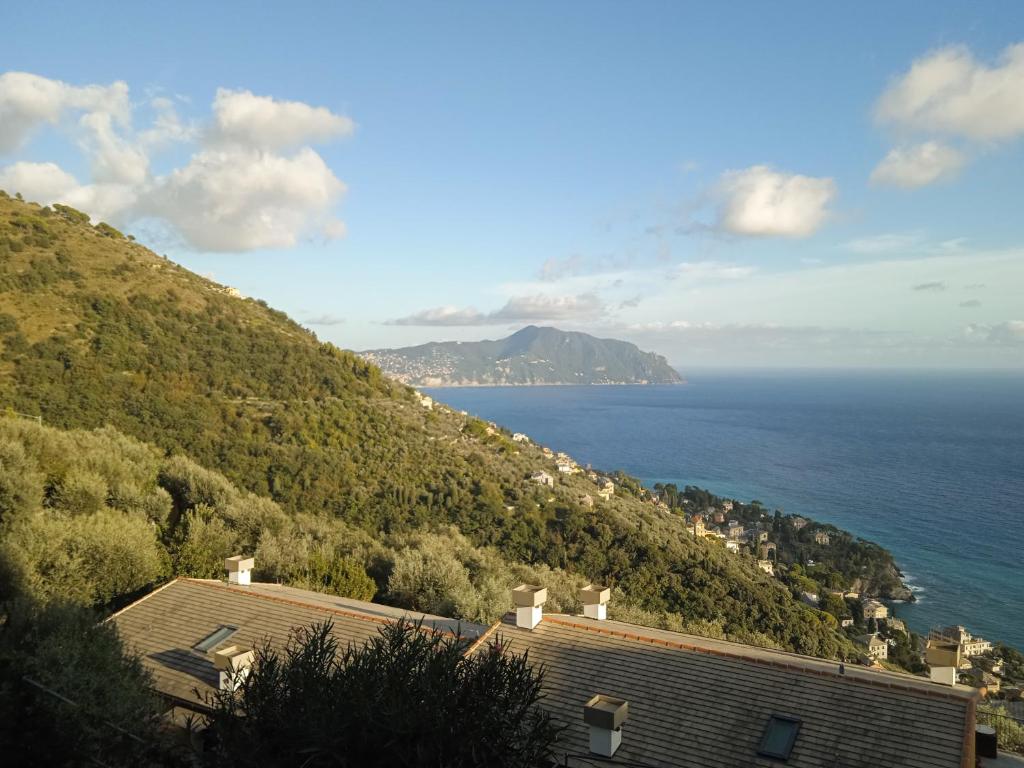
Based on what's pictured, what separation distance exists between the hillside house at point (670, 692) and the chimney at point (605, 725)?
14 millimetres

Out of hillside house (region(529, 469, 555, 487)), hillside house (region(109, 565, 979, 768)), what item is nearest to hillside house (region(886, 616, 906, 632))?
hillside house (region(529, 469, 555, 487))

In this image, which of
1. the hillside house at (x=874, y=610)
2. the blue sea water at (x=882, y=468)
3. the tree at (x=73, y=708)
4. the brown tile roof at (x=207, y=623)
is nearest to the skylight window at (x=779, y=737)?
the brown tile roof at (x=207, y=623)

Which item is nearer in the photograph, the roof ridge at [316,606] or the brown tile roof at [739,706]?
the brown tile roof at [739,706]

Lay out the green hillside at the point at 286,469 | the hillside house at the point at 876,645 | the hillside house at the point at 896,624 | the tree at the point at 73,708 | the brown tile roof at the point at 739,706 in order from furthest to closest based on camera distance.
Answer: the hillside house at the point at 896,624 → the hillside house at the point at 876,645 → the green hillside at the point at 286,469 → the brown tile roof at the point at 739,706 → the tree at the point at 73,708

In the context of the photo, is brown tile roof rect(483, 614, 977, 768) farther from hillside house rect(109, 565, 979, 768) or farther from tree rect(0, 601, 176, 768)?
tree rect(0, 601, 176, 768)

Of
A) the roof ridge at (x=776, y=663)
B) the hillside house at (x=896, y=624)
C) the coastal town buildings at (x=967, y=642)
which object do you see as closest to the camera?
the roof ridge at (x=776, y=663)

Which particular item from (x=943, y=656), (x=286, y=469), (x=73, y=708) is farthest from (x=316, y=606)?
(x=286, y=469)

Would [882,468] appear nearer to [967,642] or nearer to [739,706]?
[967,642]

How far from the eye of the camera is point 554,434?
425 ft

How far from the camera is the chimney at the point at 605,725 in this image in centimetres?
758

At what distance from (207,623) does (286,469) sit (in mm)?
21037

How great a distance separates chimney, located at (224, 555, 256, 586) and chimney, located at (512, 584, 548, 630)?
7124 mm

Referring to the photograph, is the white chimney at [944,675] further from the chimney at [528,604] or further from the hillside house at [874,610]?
the hillside house at [874,610]

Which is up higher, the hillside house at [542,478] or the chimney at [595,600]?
the chimney at [595,600]
